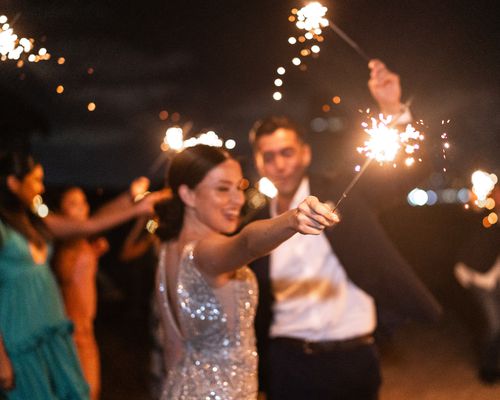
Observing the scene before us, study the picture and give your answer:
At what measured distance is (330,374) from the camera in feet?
14.1

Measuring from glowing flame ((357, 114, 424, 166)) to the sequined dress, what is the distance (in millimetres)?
923

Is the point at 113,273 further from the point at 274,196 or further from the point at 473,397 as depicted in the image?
the point at 274,196

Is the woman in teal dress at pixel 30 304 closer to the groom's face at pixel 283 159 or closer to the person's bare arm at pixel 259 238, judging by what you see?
the groom's face at pixel 283 159

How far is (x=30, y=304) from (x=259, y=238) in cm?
218

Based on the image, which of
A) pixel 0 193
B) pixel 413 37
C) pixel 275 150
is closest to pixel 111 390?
pixel 0 193

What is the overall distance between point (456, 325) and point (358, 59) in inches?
322

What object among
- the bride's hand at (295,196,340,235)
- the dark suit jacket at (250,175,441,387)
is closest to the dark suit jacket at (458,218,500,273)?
the dark suit jacket at (250,175,441,387)

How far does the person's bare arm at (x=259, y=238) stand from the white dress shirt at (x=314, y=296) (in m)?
1.18

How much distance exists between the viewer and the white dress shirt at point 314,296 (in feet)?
14.3

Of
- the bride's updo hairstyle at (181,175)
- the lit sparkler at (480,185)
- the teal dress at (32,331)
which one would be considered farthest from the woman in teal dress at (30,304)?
the lit sparkler at (480,185)

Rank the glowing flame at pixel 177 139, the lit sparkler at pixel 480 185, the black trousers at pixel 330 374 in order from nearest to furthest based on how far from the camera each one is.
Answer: the black trousers at pixel 330 374, the lit sparkler at pixel 480 185, the glowing flame at pixel 177 139

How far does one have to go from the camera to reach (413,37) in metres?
4.52

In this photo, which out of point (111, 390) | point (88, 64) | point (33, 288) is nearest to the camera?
point (88, 64)

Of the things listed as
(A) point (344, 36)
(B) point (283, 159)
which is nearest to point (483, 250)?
(B) point (283, 159)
